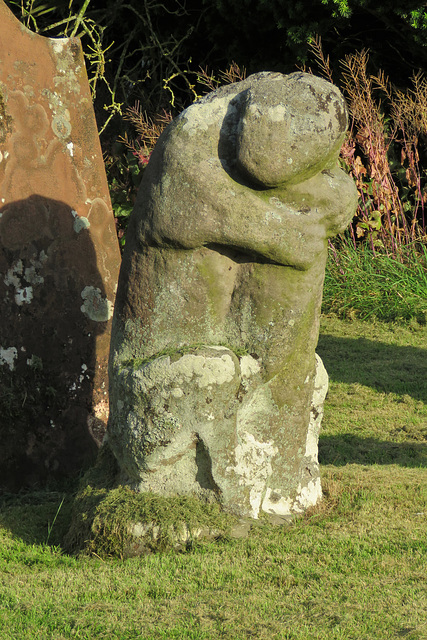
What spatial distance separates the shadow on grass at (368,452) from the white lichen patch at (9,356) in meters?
1.72

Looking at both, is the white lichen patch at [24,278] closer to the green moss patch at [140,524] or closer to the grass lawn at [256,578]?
the grass lawn at [256,578]

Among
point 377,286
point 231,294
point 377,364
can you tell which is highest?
point 231,294

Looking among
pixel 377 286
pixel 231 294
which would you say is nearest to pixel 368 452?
pixel 231 294

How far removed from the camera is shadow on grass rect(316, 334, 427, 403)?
5.82 m

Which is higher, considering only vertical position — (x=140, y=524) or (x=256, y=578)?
(x=140, y=524)

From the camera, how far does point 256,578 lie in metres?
2.65

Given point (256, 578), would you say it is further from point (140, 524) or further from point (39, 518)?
point (39, 518)

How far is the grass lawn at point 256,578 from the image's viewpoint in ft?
7.75

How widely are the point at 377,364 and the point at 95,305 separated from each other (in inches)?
112

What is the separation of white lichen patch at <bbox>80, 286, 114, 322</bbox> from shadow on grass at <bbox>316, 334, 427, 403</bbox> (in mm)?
2323

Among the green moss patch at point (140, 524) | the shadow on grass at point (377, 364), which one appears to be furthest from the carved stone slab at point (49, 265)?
the shadow on grass at point (377, 364)

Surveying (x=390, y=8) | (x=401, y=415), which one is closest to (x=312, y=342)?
(x=401, y=415)

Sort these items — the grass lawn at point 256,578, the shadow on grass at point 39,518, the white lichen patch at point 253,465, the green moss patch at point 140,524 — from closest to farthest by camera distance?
the grass lawn at point 256,578
the green moss patch at point 140,524
the white lichen patch at point 253,465
the shadow on grass at point 39,518

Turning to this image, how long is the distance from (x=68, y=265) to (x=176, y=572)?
6.64ft
